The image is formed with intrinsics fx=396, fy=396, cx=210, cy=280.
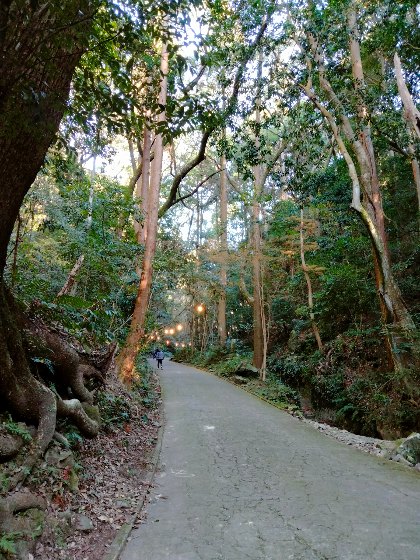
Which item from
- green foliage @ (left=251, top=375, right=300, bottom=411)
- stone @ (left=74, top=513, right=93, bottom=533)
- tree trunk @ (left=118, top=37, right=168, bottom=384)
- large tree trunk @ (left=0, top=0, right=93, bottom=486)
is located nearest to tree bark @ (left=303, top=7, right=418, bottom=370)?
tree trunk @ (left=118, top=37, right=168, bottom=384)

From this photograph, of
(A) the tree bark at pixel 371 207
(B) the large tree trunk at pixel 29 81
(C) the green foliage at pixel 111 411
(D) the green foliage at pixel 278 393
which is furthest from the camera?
(D) the green foliage at pixel 278 393

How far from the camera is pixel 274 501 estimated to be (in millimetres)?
5164

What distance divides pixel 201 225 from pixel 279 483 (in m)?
36.1

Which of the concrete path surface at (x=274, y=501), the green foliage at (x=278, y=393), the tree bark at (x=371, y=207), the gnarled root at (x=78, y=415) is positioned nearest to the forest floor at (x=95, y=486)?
the gnarled root at (x=78, y=415)

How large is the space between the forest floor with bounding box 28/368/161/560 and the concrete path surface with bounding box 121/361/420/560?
32 centimetres

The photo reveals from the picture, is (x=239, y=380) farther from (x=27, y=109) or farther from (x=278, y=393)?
(x=27, y=109)

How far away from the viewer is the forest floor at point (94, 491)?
12.8ft

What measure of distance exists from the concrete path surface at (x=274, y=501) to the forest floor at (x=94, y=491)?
323 millimetres

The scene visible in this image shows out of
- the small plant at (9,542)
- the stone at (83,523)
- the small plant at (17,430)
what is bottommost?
the stone at (83,523)

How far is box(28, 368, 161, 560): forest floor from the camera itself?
12.8 feet

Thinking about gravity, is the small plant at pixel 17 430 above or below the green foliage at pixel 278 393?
above

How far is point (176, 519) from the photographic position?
15.5 ft

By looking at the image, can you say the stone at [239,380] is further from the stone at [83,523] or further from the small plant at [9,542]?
the small plant at [9,542]

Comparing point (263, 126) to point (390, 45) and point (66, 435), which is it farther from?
point (66, 435)
